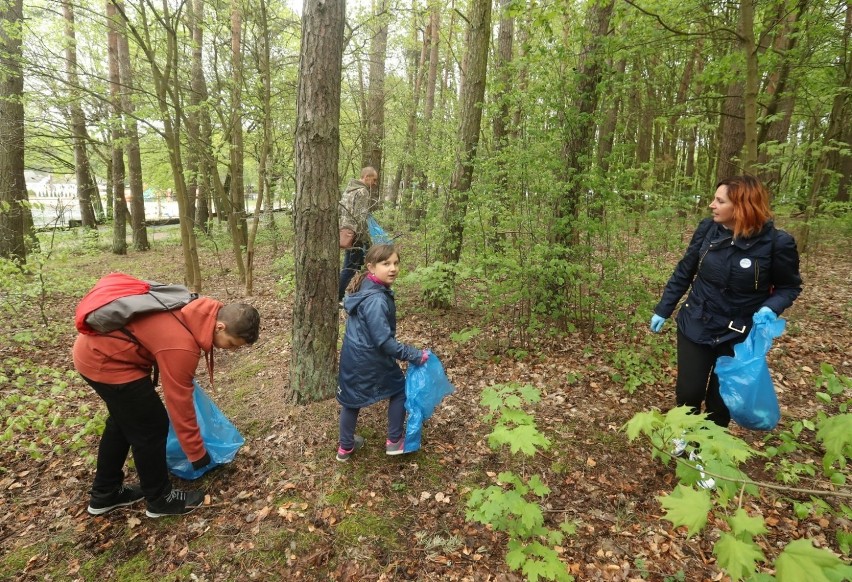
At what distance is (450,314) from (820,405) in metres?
4.15

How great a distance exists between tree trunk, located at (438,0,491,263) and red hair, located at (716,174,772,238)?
122 inches

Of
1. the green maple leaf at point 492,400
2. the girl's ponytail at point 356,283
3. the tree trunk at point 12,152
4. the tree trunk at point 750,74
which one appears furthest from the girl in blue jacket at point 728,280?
the tree trunk at point 12,152

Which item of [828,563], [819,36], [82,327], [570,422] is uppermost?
[819,36]

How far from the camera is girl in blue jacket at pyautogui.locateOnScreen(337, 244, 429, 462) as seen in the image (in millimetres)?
2922

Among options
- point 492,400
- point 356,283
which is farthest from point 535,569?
point 356,283

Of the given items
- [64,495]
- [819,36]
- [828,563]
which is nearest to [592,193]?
[828,563]

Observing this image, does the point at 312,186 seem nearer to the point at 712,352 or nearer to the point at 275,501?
the point at 275,501

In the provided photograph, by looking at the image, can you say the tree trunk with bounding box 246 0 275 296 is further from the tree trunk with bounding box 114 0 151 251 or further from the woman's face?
the woman's face

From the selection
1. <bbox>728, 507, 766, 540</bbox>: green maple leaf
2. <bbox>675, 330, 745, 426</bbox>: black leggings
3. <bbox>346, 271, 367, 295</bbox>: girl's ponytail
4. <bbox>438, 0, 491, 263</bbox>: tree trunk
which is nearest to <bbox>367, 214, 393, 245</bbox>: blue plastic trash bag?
<bbox>438, 0, 491, 263</bbox>: tree trunk

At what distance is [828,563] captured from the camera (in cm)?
110

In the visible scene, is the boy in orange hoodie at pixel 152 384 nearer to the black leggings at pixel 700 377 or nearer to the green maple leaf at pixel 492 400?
the green maple leaf at pixel 492 400

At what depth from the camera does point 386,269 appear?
2.97 m

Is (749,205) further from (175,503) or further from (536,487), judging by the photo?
(175,503)

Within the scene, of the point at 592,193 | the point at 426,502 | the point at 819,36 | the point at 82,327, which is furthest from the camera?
the point at 819,36
